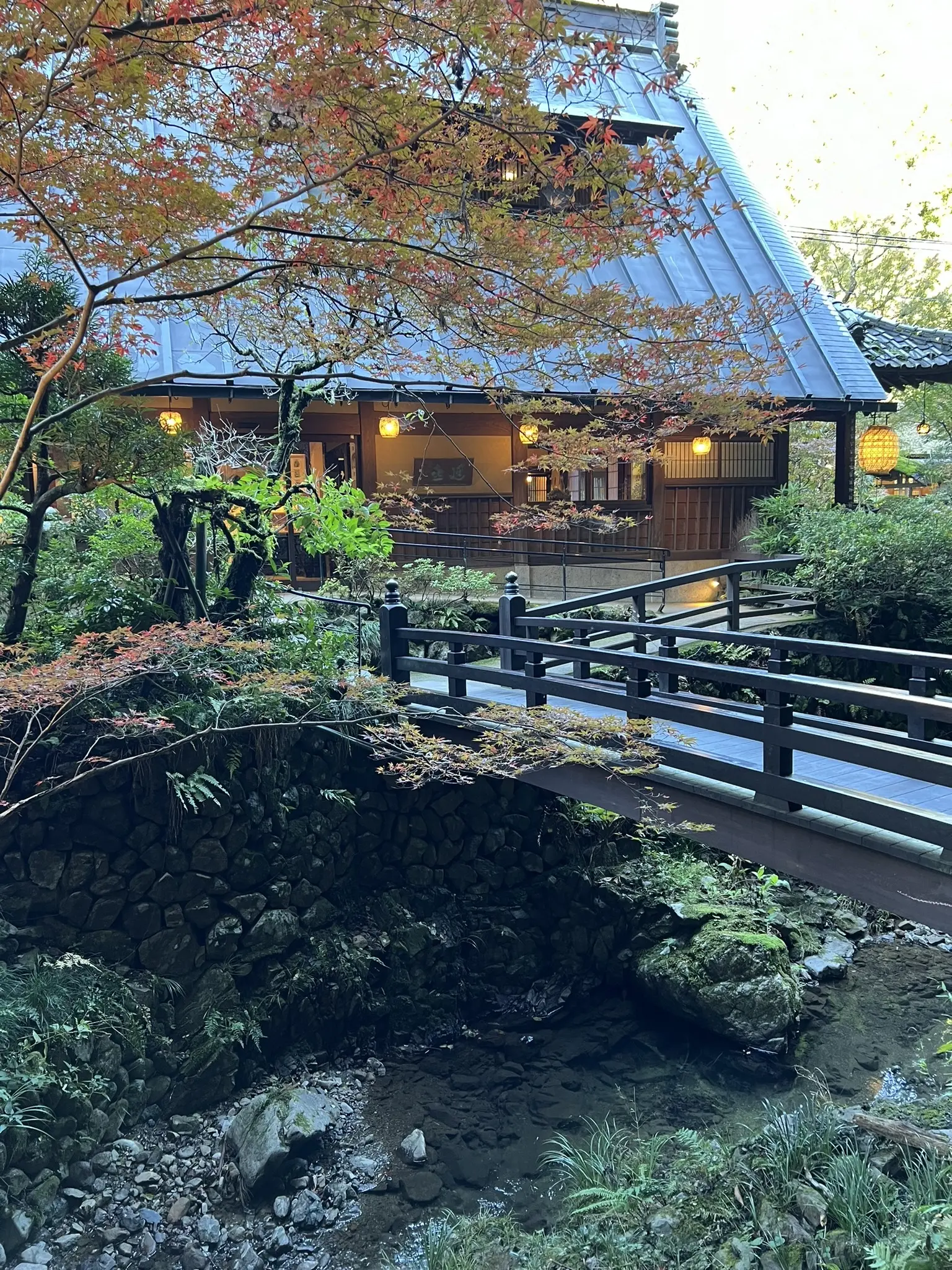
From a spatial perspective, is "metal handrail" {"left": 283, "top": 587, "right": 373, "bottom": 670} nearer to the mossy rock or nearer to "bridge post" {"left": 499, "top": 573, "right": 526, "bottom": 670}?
"bridge post" {"left": 499, "top": 573, "right": 526, "bottom": 670}

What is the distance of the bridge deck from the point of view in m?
5.23

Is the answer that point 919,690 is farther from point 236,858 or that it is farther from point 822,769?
point 236,858

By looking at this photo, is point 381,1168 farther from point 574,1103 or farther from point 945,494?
point 945,494

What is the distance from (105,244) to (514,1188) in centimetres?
681

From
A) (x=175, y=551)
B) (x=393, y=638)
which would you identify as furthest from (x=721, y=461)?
(x=175, y=551)

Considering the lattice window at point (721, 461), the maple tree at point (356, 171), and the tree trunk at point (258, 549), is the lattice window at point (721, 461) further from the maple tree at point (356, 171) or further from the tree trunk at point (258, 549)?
the maple tree at point (356, 171)

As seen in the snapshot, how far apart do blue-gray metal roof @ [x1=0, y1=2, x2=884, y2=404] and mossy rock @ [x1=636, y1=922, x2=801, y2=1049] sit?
8.24 metres

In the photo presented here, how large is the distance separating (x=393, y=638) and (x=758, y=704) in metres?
4.03

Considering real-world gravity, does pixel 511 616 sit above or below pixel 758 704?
above

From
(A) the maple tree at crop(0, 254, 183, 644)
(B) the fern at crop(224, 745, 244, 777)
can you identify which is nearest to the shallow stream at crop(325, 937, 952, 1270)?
(B) the fern at crop(224, 745, 244, 777)

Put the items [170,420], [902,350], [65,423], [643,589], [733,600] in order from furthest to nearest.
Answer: [902,350] → [170,420] → [733,600] → [643,589] → [65,423]

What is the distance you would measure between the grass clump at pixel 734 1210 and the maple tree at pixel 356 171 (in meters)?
4.91

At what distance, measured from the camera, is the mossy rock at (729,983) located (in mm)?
7000

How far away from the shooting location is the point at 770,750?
17.3 ft
